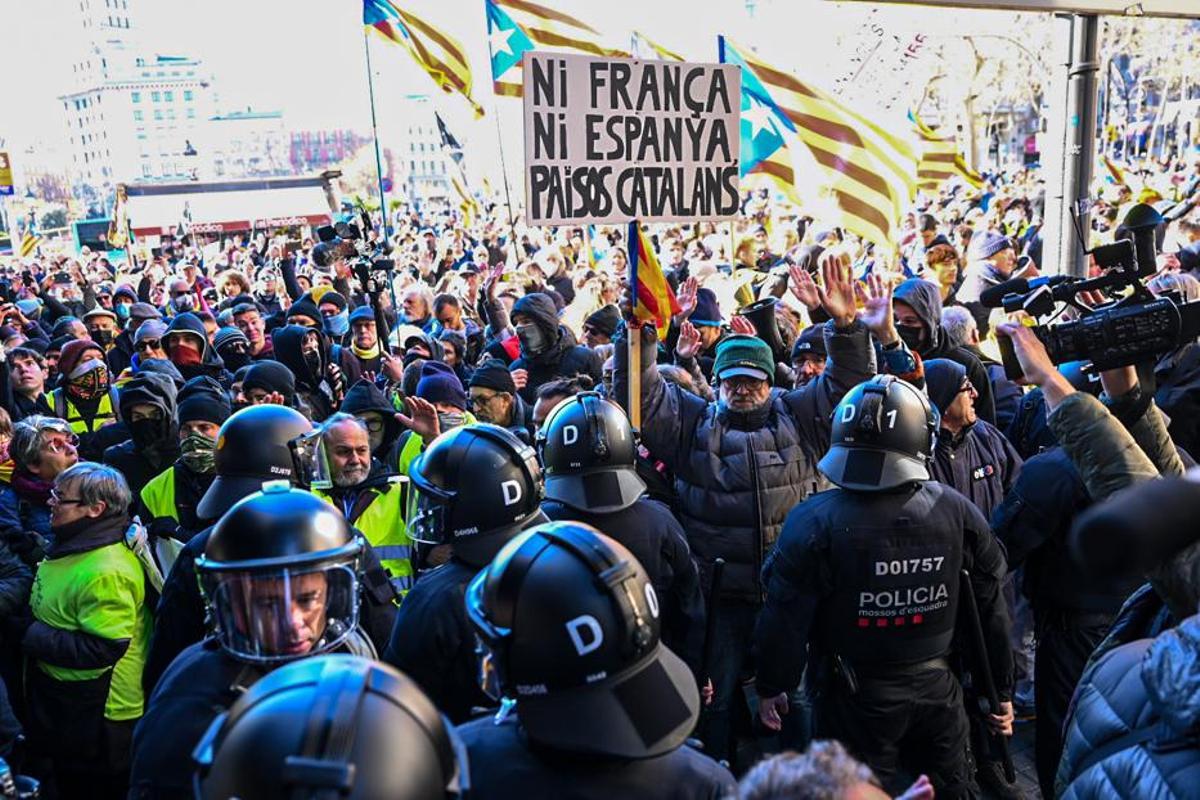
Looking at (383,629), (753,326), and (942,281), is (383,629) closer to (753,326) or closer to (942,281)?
(753,326)

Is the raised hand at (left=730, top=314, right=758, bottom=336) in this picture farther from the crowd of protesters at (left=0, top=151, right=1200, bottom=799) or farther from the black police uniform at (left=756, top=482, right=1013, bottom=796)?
the black police uniform at (left=756, top=482, right=1013, bottom=796)

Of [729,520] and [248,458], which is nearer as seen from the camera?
[248,458]

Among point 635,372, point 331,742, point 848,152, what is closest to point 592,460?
point 635,372

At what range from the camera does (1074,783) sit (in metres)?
Answer: 2.30

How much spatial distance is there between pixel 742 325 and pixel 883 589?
11.5 feet

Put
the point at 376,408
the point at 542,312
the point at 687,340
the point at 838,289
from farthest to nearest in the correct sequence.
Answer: the point at 542,312 → the point at 687,340 → the point at 376,408 → the point at 838,289

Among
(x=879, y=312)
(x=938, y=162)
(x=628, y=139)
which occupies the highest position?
(x=628, y=139)

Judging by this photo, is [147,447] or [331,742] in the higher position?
[331,742]

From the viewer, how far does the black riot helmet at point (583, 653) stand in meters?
2.23

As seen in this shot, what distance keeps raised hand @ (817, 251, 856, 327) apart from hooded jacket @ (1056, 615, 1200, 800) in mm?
2562

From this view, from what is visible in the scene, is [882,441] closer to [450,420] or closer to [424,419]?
[424,419]

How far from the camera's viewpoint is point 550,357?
7.73 metres

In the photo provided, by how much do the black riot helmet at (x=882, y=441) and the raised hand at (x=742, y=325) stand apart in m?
3.10

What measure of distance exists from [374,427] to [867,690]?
3.39m
